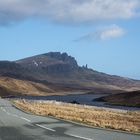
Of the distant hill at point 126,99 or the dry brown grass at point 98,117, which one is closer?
the dry brown grass at point 98,117

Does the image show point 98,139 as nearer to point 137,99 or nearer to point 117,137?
point 117,137

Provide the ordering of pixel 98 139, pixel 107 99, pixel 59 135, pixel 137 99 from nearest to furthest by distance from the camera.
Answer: pixel 98 139 < pixel 59 135 < pixel 137 99 < pixel 107 99

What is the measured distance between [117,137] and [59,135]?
2443 mm

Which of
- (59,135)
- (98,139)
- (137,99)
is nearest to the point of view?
(98,139)

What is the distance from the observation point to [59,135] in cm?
1973

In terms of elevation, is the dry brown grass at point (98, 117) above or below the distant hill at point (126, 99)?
below

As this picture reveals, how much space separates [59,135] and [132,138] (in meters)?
3.06

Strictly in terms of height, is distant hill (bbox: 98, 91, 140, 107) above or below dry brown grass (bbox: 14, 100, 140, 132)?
above

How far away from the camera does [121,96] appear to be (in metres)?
165

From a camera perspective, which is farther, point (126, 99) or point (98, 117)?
point (126, 99)

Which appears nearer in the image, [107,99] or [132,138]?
[132,138]

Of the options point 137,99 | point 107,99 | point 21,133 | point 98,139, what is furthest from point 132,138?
point 107,99

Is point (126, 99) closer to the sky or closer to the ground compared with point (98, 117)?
closer to the sky

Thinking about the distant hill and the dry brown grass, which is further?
the distant hill
